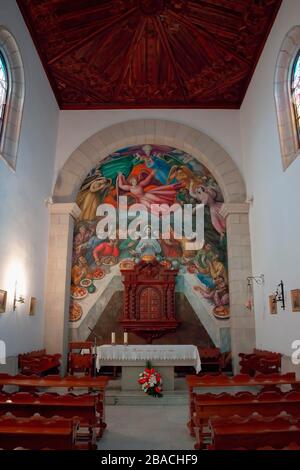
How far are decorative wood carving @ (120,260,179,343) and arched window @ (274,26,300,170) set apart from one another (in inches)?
177

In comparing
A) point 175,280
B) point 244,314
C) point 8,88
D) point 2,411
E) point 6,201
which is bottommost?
point 2,411

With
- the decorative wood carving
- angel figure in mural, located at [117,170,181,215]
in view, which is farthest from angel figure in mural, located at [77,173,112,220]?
the decorative wood carving

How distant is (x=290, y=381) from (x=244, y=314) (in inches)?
171

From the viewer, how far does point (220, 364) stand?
9859mm

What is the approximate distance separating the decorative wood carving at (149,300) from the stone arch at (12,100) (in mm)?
4419

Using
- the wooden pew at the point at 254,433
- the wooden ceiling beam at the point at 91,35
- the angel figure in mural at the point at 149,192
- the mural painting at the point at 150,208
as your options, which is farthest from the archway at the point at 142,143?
the wooden pew at the point at 254,433

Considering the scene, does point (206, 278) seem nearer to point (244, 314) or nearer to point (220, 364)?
point (244, 314)

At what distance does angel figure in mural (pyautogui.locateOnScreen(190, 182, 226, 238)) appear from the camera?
1103 cm

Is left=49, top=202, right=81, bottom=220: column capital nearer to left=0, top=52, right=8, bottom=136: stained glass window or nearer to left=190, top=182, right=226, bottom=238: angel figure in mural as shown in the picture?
left=0, top=52, right=8, bottom=136: stained glass window

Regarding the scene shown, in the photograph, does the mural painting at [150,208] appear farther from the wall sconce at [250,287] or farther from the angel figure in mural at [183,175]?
the wall sconce at [250,287]

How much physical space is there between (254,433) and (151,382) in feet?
14.8

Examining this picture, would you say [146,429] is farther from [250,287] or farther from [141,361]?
[250,287]

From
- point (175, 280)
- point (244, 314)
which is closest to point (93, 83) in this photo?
point (175, 280)
